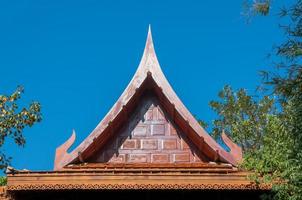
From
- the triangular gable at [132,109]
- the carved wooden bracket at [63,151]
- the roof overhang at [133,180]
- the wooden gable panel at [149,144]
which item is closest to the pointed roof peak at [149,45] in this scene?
the triangular gable at [132,109]

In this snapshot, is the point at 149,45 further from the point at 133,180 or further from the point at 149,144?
the point at 133,180

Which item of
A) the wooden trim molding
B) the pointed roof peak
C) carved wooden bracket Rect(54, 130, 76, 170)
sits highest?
the pointed roof peak

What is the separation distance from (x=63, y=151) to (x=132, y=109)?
5.06 ft

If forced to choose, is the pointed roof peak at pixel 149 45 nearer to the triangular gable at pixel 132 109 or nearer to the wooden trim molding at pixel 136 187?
the triangular gable at pixel 132 109

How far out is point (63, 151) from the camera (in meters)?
9.94

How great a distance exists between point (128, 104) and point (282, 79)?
12.4 ft

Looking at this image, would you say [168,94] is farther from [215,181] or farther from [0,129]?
[0,129]

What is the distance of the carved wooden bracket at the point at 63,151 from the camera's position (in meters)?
9.77

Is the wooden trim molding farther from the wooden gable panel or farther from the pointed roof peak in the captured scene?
the pointed roof peak

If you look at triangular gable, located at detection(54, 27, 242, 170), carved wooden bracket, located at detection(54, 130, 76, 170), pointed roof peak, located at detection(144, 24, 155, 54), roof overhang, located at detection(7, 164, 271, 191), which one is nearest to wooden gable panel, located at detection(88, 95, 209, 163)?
triangular gable, located at detection(54, 27, 242, 170)

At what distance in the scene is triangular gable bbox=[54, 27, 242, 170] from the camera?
9.84 metres

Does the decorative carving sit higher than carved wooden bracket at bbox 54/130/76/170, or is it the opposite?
carved wooden bracket at bbox 54/130/76/170

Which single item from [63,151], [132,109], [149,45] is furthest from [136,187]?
[149,45]

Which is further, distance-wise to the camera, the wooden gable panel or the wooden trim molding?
the wooden gable panel
